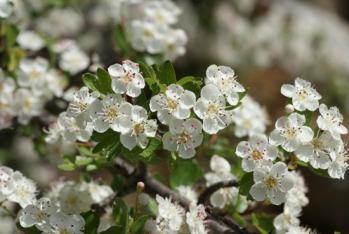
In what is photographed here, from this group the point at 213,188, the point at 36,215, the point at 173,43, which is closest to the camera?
the point at 36,215

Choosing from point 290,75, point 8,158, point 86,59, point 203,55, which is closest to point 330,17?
point 290,75

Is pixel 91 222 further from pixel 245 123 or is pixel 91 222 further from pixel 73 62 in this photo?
pixel 73 62

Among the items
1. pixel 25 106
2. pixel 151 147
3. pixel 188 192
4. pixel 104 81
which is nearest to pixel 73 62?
pixel 25 106

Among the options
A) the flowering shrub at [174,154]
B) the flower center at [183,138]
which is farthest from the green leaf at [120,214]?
the flower center at [183,138]

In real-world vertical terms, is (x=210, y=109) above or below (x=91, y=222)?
above

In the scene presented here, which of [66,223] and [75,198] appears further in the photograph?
[75,198]

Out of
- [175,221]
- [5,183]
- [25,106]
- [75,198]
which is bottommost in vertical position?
[25,106]

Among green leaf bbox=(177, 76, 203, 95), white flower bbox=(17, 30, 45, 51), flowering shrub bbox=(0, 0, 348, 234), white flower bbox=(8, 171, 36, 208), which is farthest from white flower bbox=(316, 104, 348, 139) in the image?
white flower bbox=(17, 30, 45, 51)

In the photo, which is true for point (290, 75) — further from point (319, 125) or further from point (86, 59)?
point (319, 125)
